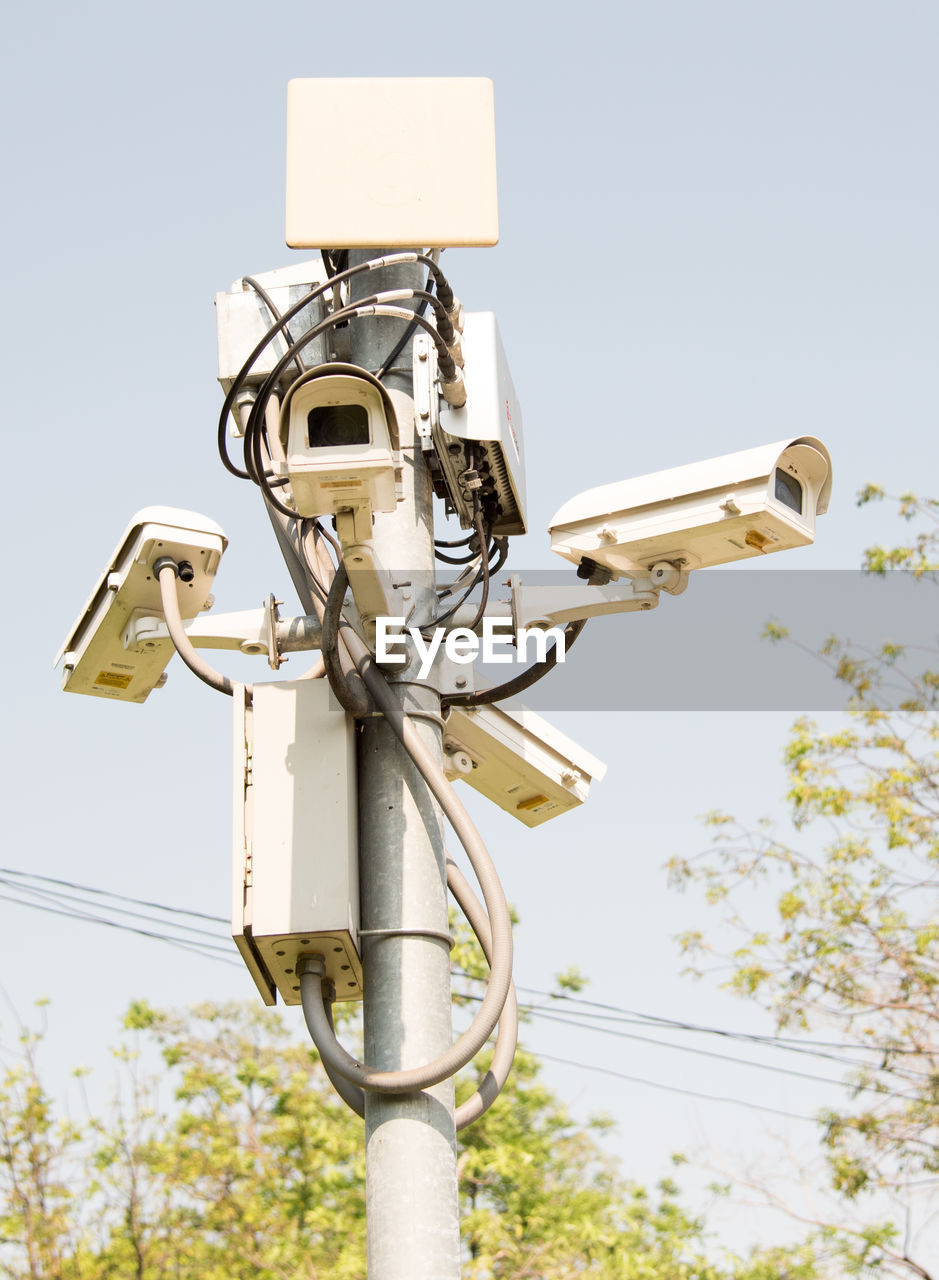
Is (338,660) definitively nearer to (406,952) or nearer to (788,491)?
(406,952)

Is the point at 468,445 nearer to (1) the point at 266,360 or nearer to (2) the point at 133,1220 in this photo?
(1) the point at 266,360

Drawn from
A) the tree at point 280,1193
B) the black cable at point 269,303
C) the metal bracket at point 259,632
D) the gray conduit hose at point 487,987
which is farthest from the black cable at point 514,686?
the tree at point 280,1193

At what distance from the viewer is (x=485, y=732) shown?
3568mm

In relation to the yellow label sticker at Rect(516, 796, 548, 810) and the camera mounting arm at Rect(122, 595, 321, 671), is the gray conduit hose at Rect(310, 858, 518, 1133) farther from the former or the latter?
the yellow label sticker at Rect(516, 796, 548, 810)

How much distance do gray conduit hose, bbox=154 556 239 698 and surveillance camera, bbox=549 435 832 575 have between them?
2.64 ft

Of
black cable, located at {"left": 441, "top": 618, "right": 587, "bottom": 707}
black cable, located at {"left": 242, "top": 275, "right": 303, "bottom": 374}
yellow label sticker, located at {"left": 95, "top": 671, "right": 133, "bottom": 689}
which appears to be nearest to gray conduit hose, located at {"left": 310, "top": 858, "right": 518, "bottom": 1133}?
black cable, located at {"left": 441, "top": 618, "right": 587, "bottom": 707}

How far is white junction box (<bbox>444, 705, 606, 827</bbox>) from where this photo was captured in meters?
3.58

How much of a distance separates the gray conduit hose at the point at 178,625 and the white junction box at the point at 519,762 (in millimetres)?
553

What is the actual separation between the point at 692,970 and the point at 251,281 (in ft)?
28.9

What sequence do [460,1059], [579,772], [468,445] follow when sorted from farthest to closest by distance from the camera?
[579,772]
[468,445]
[460,1059]

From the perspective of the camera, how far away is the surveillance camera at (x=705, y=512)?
3223 mm

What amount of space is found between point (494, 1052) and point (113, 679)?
138 centimetres

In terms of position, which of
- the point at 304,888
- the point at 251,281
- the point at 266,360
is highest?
the point at 251,281

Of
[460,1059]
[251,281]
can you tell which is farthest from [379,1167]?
[251,281]
